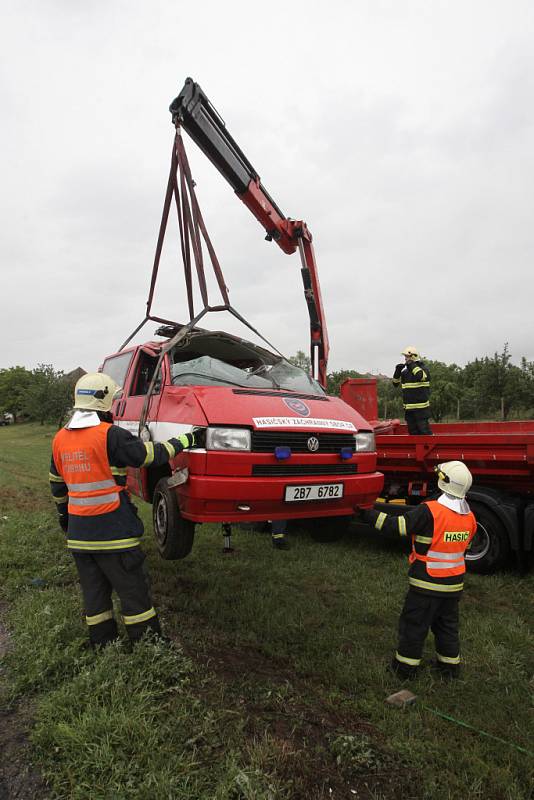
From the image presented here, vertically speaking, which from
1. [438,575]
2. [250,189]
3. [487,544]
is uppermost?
[250,189]

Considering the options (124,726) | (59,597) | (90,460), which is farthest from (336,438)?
(59,597)

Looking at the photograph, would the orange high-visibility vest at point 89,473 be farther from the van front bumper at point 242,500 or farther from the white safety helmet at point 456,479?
the white safety helmet at point 456,479

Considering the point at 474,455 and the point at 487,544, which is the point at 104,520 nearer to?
the point at 474,455

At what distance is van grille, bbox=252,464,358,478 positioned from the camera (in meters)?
3.19

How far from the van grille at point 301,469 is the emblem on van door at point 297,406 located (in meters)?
0.40

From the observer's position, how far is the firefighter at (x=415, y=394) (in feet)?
21.6

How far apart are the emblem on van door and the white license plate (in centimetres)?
53

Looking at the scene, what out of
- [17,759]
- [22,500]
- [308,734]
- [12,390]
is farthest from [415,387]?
[12,390]

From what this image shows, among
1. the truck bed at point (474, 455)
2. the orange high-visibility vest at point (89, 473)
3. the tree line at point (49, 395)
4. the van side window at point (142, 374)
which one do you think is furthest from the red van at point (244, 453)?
the tree line at point (49, 395)

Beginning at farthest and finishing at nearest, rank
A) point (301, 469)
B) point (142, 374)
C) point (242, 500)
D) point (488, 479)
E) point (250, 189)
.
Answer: point (250, 189), point (488, 479), point (142, 374), point (301, 469), point (242, 500)

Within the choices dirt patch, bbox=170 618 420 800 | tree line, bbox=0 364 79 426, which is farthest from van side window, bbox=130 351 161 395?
tree line, bbox=0 364 79 426

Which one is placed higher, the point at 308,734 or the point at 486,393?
the point at 486,393

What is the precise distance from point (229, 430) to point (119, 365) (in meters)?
2.40

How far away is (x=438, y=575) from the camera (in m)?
3.22
